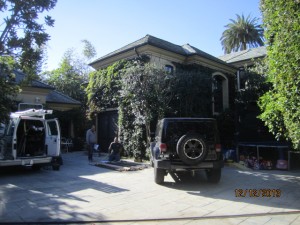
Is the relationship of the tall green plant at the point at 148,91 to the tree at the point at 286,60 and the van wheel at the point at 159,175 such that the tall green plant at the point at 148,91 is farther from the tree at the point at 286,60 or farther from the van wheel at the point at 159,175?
the tree at the point at 286,60

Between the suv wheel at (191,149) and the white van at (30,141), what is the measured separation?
5.60 m

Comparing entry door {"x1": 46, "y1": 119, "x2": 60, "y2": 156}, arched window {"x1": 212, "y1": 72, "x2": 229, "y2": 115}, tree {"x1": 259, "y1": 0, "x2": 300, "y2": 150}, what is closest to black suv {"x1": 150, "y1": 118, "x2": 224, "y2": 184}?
tree {"x1": 259, "y1": 0, "x2": 300, "y2": 150}

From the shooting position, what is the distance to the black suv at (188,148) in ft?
25.7

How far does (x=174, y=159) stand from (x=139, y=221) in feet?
9.52

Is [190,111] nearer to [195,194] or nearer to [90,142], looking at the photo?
[90,142]

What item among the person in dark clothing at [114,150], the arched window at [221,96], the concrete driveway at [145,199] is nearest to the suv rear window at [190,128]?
the concrete driveway at [145,199]

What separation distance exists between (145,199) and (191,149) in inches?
73.9

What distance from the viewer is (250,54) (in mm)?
24219

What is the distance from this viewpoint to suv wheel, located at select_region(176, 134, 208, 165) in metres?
7.82

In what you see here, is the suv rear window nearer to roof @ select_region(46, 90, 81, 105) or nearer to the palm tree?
roof @ select_region(46, 90, 81, 105)

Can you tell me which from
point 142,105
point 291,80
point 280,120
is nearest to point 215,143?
point 280,120
